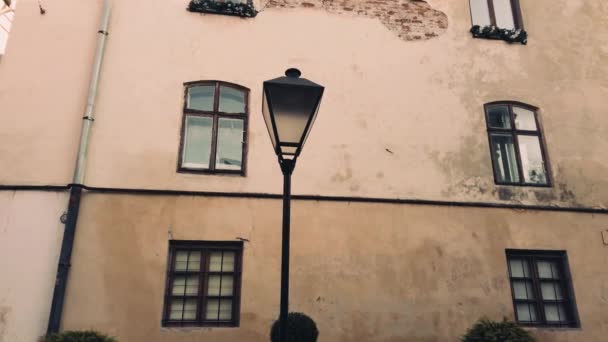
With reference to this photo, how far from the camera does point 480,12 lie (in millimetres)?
9211

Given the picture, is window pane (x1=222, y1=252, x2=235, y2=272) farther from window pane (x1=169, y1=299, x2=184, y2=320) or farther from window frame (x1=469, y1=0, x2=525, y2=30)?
window frame (x1=469, y1=0, x2=525, y2=30)

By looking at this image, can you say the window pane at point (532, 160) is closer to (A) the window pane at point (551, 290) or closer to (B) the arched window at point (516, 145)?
(B) the arched window at point (516, 145)

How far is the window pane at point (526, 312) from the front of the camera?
23.7ft

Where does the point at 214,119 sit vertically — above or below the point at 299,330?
above

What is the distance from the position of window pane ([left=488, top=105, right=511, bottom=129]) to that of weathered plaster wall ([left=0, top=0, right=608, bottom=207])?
229mm

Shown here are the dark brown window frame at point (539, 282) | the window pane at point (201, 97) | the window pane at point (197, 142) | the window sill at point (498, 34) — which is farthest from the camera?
the window sill at point (498, 34)

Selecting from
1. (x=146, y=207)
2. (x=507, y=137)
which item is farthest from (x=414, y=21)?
(x=146, y=207)

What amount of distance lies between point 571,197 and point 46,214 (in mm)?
8454

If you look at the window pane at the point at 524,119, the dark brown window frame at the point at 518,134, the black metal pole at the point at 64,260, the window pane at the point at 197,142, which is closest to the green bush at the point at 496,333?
the dark brown window frame at the point at 518,134

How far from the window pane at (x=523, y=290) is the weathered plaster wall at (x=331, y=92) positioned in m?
1.39

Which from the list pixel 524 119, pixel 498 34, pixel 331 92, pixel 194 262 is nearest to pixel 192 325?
pixel 194 262

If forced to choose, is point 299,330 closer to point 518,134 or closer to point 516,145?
point 516,145

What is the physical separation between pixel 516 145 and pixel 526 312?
9.50ft

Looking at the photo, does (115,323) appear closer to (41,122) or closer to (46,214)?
(46,214)
